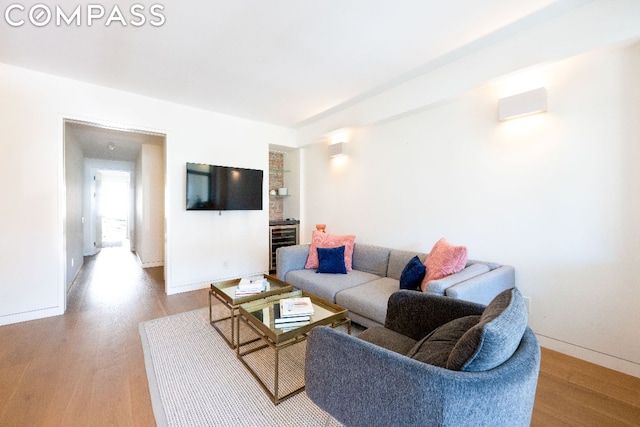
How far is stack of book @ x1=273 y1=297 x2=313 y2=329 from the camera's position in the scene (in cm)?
188

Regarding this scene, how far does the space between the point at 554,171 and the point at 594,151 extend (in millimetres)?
260

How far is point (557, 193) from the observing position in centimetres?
218

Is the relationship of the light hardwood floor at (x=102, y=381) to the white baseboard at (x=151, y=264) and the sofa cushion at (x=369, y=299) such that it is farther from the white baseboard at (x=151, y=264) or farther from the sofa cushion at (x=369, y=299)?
the white baseboard at (x=151, y=264)

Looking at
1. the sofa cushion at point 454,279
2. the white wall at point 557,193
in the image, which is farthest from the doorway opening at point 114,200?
the sofa cushion at point 454,279

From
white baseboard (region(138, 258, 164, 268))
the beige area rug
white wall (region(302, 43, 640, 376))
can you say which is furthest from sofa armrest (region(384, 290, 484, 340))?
white baseboard (region(138, 258, 164, 268))

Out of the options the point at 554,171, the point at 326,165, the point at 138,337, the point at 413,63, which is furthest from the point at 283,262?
the point at 554,171

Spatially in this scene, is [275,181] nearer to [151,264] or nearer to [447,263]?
[151,264]

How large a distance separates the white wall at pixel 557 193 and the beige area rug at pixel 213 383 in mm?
2019

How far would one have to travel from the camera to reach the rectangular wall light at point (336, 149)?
404cm

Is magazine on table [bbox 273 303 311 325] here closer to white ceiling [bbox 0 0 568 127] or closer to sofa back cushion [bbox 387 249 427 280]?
sofa back cushion [bbox 387 249 427 280]

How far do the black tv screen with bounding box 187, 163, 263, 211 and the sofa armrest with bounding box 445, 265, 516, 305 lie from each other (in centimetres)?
325

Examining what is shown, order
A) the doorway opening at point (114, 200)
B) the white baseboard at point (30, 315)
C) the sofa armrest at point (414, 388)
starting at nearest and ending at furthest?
the sofa armrest at point (414, 388), the white baseboard at point (30, 315), the doorway opening at point (114, 200)

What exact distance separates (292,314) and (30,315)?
9.77ft

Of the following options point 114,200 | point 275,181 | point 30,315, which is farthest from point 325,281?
point 114,200
